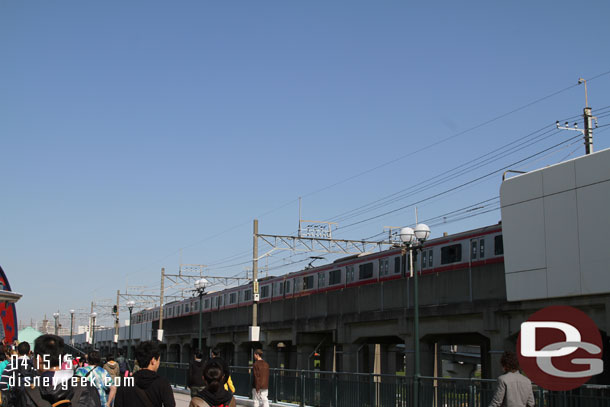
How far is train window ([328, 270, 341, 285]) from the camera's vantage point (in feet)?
130

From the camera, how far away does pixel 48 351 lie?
687cm

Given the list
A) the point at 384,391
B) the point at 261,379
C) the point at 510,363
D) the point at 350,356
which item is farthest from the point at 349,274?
the point at 510,363

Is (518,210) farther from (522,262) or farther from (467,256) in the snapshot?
(467,256)

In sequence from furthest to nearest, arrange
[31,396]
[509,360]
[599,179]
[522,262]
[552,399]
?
[522,262] < [599,179] < [552,399] < [509,360] < [31,396]

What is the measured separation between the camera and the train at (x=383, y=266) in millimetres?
28141

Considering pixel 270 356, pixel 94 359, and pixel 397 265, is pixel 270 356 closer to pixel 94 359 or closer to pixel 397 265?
pixel 397 265

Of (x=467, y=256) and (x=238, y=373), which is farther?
(x=467, y=256)

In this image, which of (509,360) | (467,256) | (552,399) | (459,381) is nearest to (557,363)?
(459,381)

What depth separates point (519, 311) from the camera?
20.2 metres

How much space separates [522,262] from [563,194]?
2.25 m

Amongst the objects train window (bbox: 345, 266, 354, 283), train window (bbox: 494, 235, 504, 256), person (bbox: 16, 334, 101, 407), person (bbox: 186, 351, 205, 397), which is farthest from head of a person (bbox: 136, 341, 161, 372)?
train window (bbox: 345, 266, 354, 283)

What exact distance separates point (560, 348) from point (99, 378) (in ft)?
33.7

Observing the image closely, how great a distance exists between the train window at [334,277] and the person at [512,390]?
1227 inches

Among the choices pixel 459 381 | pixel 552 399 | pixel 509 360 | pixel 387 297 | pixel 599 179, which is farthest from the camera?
pixel 387 297
